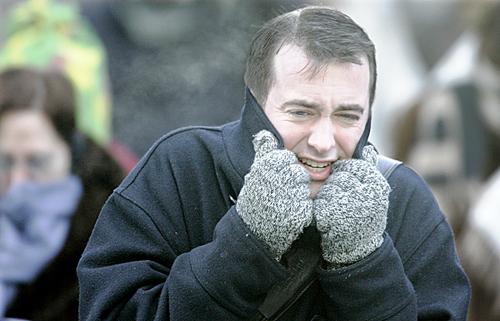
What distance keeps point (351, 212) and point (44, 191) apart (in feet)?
8.30

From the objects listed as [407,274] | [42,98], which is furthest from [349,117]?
[42,98]

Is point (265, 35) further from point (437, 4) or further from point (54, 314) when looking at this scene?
point (437, 4)

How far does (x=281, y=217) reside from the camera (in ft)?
11.3

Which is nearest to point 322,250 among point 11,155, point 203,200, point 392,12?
point 203,200

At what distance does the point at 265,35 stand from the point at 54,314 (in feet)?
6.75

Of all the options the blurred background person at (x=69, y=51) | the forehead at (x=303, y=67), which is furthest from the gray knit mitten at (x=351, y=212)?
the blurred background person at (x=69, y=51)

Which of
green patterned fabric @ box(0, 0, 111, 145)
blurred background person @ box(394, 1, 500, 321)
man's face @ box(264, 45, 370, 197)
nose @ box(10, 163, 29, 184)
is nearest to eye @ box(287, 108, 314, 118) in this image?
man's face @ box(264, 45, 370, 197)

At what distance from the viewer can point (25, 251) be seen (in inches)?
226

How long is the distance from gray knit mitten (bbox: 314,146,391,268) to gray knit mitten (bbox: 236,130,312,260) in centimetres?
5

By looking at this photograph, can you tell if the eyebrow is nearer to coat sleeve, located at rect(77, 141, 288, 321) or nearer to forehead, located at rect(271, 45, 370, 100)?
forehead, located at rect(271, 45, 370, 100)

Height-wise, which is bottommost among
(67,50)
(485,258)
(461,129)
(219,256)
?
(485,258)

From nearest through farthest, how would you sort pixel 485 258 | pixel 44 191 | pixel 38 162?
pixel 44 191, pixel 38 162, pixel 485 258

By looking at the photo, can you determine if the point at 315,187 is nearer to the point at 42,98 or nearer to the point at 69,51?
the point at 42,98

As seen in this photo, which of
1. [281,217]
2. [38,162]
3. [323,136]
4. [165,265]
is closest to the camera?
[281,217]
